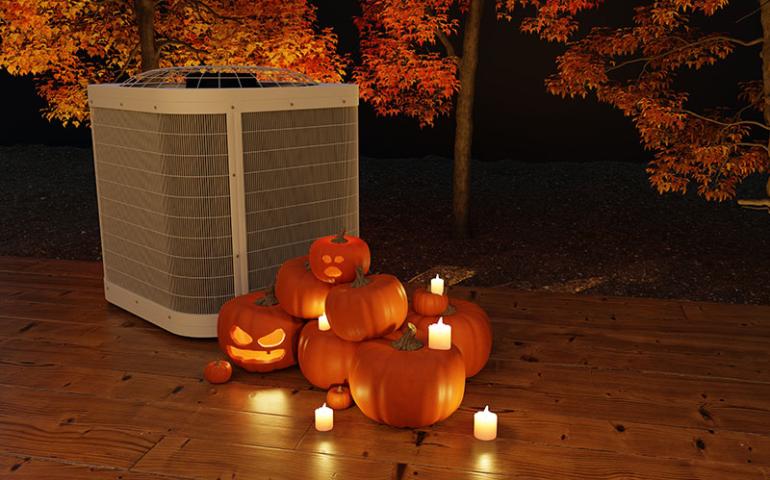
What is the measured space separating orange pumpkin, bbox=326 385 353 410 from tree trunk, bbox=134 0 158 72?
3.55m

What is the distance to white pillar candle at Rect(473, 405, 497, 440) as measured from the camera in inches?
101

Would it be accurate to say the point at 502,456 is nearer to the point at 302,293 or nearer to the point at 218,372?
the point at 302,293

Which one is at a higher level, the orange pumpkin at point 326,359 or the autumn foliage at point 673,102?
the autumn foliage at point 673,102

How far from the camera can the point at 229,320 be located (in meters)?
3.12

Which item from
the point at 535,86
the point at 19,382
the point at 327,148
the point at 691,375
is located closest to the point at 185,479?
the point at 19,382

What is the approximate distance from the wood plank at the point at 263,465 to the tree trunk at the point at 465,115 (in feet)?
11.6

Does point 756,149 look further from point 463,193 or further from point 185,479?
point 185,479

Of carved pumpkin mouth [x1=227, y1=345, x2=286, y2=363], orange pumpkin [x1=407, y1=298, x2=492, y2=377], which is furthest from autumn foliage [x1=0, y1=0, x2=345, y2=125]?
orange pumpkin [x1=407, y1=298, x2=492, y2=377]

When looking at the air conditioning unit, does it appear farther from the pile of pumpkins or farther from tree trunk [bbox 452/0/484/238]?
tree trunk [bbox 452/0/484/238]

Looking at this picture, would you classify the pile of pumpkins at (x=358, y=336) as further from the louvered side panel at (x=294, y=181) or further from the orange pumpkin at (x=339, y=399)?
the louvered side panel at (x=294, y=181)

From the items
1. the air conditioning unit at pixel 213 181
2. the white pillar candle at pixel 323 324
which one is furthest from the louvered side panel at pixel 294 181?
the white pillar candle at pixel 323 324

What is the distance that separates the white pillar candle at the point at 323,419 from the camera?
2.63m

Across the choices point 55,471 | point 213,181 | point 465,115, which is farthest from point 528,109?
point 55,471

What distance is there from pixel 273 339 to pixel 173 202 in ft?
2.60
